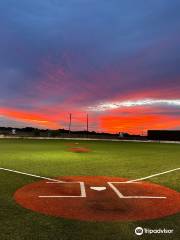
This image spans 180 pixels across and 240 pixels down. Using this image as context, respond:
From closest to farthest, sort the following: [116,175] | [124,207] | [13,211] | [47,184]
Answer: [13,211]
[124,207]
[47,184]
[116,175]

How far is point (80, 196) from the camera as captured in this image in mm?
8891

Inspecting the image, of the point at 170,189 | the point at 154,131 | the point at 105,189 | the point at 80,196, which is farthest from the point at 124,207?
the point at 154,131

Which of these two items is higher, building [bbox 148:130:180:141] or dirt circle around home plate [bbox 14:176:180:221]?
building [bbox 148:130:180:141]

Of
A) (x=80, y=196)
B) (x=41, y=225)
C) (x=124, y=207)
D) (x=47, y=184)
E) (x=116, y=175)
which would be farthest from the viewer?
(x=116, y=175)

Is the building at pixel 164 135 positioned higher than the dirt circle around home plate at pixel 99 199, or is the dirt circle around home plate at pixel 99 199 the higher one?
the building at pixel 164 135

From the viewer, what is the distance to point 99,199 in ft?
28.2

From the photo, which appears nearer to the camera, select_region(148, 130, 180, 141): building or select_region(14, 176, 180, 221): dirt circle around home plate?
select_region(14, 176, 180, 221): dirt circle around home plate

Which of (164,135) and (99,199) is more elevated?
(164,135)

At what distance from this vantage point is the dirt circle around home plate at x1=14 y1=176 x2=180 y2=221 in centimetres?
725

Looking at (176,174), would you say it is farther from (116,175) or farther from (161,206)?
(161,206)

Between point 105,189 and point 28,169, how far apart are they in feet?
17.8

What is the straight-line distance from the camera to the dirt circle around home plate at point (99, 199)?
7246 millimetres

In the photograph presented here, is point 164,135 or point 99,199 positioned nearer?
point 99,199

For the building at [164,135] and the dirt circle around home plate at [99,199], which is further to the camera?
the building at [164,135]
